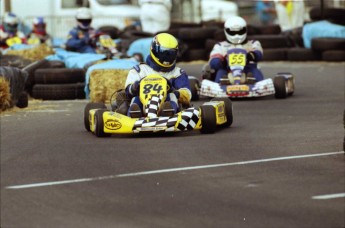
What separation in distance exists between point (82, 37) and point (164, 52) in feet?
31.7

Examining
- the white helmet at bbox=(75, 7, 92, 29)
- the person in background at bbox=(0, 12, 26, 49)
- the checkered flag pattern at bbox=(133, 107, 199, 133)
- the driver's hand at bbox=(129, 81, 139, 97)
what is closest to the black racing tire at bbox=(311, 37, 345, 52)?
the white helmet at bbox=(75, 7, 92, 29)

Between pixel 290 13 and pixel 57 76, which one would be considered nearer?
pixel 57 76

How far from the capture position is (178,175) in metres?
8.54

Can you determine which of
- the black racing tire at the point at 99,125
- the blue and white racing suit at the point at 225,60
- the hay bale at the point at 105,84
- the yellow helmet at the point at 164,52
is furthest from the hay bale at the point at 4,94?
the blue and white racing suit at the point at 225,60

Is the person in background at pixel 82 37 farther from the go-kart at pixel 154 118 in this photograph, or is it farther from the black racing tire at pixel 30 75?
the go-kart at pixel 154 118

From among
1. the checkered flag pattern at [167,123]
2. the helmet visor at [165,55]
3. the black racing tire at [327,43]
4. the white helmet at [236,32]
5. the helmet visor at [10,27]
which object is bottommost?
the black racing tire at [327,43]

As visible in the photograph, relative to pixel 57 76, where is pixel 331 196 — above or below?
above

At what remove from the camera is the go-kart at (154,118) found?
1091 centimetres

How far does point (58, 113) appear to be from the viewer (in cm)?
1417

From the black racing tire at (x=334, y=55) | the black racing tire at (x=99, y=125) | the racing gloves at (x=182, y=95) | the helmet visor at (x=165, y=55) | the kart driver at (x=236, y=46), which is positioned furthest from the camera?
the black racing tire at (x=334, y=55)

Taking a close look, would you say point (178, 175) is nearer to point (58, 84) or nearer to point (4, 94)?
point (4, 94)

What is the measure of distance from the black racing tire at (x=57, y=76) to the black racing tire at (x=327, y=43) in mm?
7618

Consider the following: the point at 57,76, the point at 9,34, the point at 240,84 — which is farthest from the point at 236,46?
the point at 9,34

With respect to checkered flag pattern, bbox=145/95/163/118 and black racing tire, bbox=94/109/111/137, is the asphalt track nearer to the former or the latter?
black racing tire, bbox=94/109/111/137
